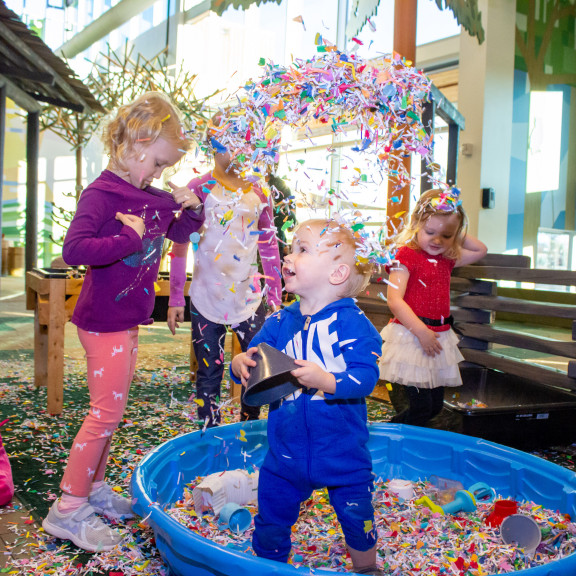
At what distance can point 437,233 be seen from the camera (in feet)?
6.74

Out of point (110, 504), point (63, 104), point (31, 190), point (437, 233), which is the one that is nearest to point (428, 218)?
point (437, 233)

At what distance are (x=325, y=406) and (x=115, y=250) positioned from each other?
0.61m

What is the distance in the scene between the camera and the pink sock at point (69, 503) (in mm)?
1418

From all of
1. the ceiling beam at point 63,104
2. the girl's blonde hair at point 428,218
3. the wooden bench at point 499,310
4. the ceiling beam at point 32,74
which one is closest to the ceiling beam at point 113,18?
the ceiling beam at point 63,104

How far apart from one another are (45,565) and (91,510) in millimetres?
175

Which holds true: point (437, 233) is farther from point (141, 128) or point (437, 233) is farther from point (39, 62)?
point (39, 62)

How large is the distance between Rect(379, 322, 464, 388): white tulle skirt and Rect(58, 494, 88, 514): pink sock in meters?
1.09

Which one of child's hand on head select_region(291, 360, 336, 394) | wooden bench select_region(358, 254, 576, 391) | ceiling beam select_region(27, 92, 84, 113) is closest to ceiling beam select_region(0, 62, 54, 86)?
ceiling beam select_region(27, 92, 84, 113)

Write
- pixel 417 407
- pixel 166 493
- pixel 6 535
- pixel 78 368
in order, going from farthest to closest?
pixel 78 368
pixel 417 407
pixel 166 493
pixel 6 535

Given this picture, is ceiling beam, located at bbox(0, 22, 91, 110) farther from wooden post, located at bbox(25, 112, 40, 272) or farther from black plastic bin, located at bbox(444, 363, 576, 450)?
black plastic bin, located at bbox(444, 363, 576, 450)

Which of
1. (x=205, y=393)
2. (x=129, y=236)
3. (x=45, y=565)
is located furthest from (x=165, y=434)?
(x=129, y=236)

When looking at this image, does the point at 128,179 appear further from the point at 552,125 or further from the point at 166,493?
the point at 552,125

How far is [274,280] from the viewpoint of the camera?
77.9 inches

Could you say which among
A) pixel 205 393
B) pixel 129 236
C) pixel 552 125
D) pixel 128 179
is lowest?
pixel 205 393
